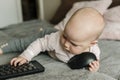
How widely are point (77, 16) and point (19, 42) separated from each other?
0.43 m

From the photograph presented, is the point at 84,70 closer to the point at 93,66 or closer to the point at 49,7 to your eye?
the point at 93,66

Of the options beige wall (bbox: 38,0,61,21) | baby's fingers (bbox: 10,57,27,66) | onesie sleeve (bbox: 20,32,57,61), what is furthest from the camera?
beige wall (bbox: 38,0,61,21)

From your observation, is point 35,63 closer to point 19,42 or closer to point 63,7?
point 19,42

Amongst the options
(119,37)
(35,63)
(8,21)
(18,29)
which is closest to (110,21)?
(119,37)

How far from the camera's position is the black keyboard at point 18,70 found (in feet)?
3.08

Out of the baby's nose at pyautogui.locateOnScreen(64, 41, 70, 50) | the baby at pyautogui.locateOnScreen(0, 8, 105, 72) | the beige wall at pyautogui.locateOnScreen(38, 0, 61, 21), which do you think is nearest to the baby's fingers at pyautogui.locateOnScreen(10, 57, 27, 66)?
the baby at pyautogui.locateOnScreen(0, 8, 105, 72)

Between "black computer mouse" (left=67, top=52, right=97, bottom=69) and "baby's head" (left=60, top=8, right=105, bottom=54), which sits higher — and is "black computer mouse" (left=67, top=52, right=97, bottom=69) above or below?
below

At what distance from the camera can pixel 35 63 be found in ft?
3.47

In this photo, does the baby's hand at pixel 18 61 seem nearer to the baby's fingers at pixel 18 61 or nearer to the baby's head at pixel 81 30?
the baby's fingers at pixel 18 61

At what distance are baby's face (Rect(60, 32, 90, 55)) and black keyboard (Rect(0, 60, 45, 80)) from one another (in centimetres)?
14

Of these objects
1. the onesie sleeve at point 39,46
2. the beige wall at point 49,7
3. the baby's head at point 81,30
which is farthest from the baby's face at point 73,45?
the beige wall at point 49,7

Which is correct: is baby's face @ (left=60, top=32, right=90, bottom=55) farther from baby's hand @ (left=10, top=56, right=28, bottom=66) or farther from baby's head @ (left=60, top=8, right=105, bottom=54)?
baby's hand @ (left=10, top=56, right=28, bottom=66)

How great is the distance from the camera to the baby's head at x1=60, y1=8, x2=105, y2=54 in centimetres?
99

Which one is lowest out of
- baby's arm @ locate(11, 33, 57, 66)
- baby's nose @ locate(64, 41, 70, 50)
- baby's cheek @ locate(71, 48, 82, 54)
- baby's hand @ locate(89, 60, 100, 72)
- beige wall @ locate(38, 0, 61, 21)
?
beige wall @ locate(38, 0, 61, 21)
